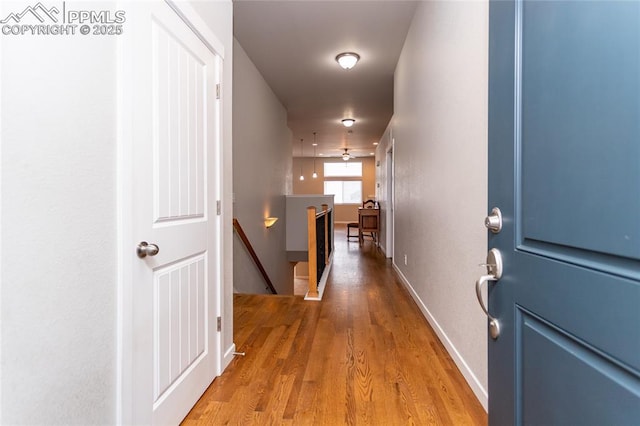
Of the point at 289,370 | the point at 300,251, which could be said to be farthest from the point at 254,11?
the point at 300,251

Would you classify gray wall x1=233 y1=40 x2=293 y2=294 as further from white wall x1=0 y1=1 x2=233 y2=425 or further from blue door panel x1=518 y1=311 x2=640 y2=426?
blue door panel x1=518 y1=311 x2=640 y2=426

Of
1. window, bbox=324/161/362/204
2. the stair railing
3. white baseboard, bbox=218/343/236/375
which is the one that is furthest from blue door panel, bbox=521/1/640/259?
window, bbox=324/161/362/204

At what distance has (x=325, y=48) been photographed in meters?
4.11

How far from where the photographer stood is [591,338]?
0.60m

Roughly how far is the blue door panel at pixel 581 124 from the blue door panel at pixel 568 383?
Answer: 20cm

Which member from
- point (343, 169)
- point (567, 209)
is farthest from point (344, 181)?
point (567, 209)

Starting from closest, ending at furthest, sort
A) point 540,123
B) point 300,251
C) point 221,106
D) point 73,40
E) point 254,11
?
point 540,123
point 73,40
point 221,106
point 254,11
point 300,251

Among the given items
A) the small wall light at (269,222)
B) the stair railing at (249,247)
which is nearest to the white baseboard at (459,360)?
the stair railing at (249,247)

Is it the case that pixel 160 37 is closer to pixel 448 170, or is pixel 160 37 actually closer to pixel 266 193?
pixel 448 170

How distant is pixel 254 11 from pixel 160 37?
2.29m

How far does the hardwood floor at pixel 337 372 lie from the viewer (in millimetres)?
1644

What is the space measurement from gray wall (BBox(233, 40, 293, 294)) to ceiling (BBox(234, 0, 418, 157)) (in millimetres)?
359

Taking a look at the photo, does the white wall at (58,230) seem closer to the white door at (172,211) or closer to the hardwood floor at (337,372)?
the white door at (172,211)

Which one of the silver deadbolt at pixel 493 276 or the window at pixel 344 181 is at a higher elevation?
the window at pixel 344 181
